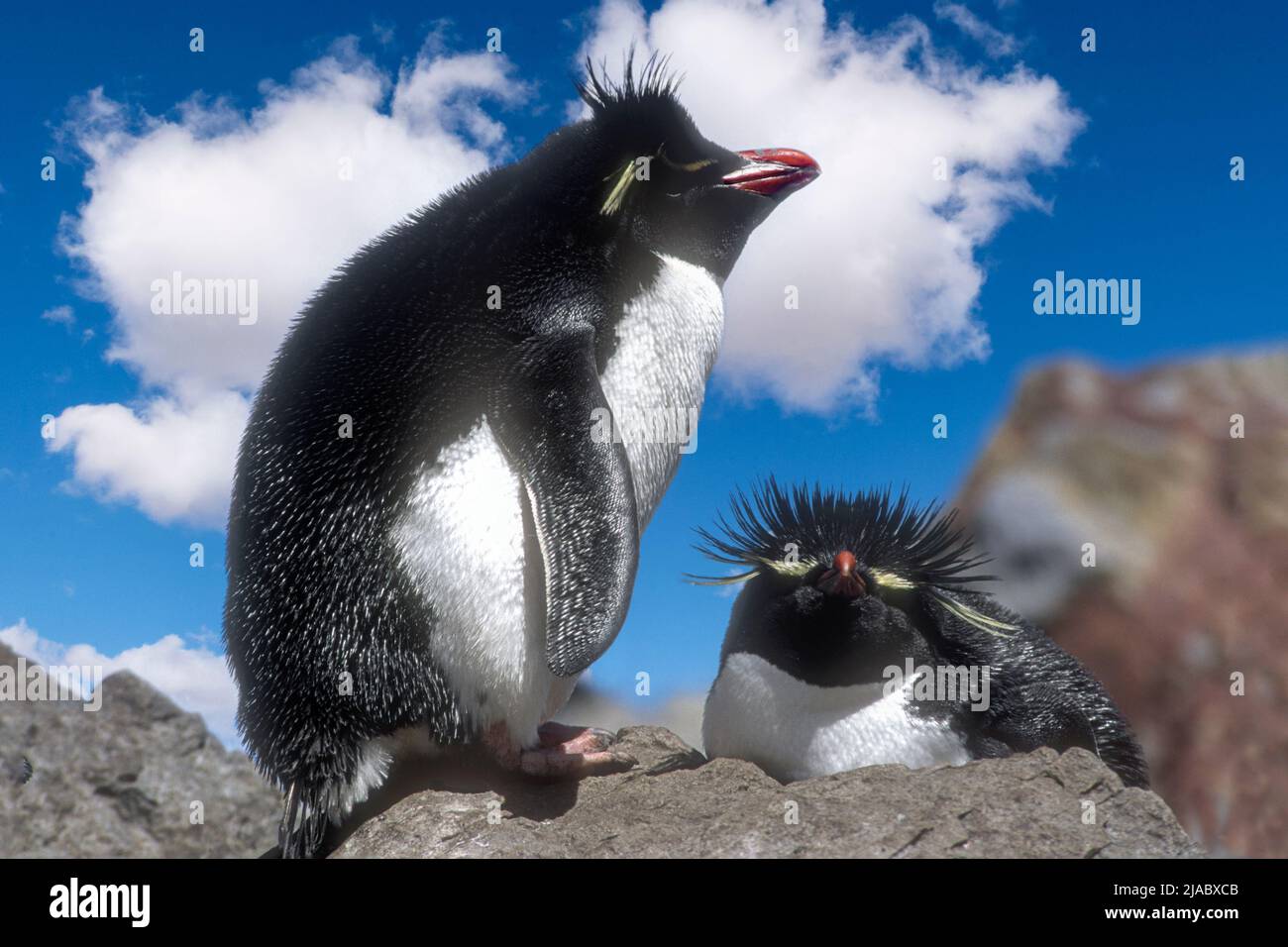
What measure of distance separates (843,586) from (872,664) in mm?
208

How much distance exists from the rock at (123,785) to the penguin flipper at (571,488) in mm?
2226

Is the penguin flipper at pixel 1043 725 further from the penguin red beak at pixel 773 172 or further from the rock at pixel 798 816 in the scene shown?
the penguin red beak at pixel 773 172

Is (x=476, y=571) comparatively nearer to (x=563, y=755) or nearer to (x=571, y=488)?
(x=571, y=488)

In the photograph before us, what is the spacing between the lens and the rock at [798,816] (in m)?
1.78

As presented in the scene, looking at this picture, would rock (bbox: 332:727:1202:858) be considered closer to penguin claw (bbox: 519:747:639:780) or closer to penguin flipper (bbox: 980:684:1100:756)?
penguin claw (bbox: 519:747:639:780)

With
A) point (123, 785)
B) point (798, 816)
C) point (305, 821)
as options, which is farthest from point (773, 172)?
point (123, 785)

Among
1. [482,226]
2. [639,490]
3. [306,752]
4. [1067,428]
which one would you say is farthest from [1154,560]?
[306,752]

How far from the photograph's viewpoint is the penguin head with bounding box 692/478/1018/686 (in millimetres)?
2283

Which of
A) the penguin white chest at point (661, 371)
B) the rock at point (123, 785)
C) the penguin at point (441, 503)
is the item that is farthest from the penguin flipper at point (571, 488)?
the rock at point (123, 785)
